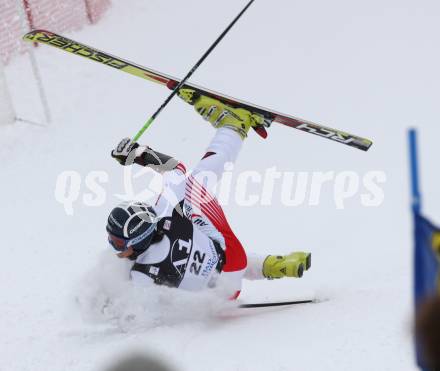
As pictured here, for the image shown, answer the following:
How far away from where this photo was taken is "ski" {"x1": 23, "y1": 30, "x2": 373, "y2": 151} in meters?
5.29

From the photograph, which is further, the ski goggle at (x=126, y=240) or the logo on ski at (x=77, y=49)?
the logo on ski at (x=77, y=49)

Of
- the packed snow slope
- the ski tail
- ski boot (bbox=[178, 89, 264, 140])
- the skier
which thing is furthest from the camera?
the ski tail

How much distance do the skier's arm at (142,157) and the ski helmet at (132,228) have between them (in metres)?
0.53

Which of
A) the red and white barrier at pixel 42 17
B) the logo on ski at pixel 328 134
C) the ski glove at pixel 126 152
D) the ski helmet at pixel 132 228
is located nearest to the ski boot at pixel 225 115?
the logo on ski at pixel 328 134

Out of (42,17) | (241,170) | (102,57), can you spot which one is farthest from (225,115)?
A: (42,17)

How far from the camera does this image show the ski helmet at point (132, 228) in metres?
4.58

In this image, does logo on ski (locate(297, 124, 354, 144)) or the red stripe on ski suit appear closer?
the red stripe on ski suit

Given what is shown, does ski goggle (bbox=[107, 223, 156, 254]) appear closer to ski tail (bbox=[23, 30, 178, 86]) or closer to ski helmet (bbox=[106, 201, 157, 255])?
ski helmet (bbox=[106, 201, 157, 255])

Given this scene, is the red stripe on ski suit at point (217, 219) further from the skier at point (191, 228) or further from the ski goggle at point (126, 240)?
the ski goggle at point (126, 240)

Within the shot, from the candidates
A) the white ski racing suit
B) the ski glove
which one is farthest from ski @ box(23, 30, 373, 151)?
the ski glove

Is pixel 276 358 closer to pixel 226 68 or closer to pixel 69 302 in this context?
pixel 69 302

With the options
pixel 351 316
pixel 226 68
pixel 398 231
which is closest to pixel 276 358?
pixel 351 316

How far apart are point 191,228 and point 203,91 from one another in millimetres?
1218

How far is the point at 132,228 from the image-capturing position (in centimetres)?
457
